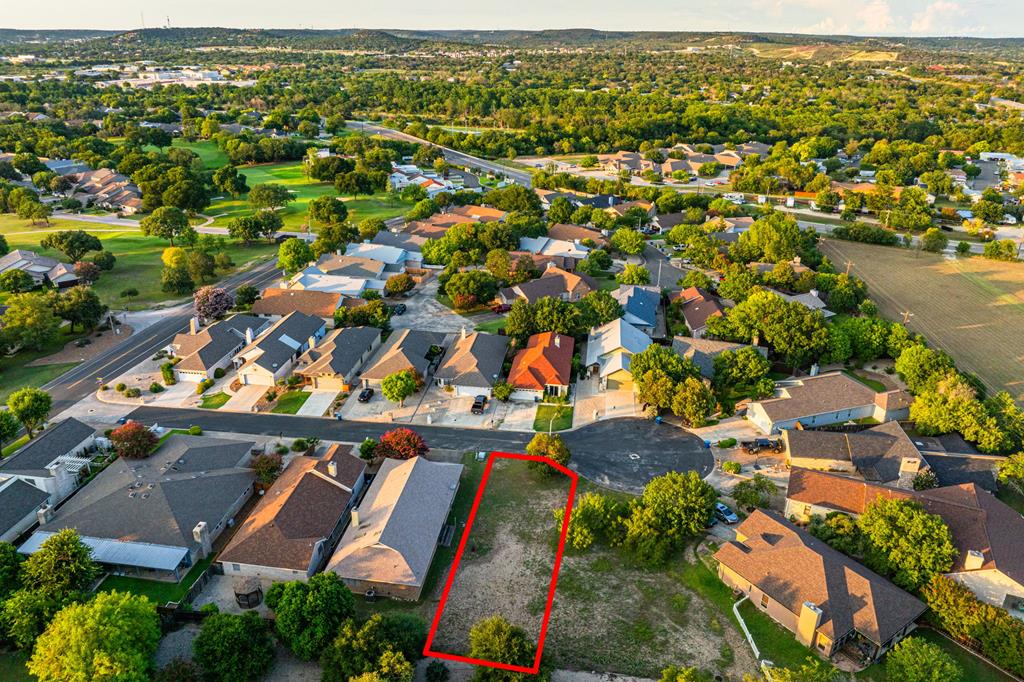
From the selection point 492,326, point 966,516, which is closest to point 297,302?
point 492,326

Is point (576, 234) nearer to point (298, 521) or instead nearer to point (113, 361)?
point (113, 361)

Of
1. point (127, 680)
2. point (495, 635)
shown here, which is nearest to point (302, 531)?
point (127, 680)

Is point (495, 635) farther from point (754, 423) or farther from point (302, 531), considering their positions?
point (754, 423)

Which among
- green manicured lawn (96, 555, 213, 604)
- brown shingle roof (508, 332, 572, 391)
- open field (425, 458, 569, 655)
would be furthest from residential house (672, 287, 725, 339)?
green manicured lawn (96, 555, 213, 604)

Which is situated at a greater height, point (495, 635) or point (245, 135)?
point (245, 135)

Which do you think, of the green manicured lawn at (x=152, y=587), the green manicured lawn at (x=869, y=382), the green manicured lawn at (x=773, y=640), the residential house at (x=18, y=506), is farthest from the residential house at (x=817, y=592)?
the residential house at (x=18, y=506)

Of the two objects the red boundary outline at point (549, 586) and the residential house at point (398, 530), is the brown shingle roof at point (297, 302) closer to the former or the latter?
the residential house at point (398, 530)
